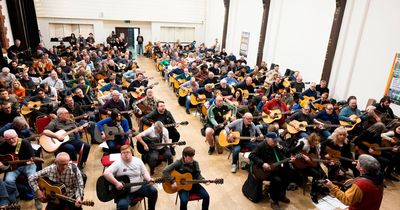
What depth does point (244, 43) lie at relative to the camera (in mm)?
14367

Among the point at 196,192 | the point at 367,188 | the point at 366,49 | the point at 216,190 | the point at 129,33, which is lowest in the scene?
the point at 216,190

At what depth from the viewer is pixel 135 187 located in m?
3.74

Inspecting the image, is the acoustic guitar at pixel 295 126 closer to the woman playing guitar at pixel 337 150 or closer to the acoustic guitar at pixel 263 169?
the woman playing guitar at pixel 337 150

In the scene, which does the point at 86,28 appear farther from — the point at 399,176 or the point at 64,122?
the point at 399,176

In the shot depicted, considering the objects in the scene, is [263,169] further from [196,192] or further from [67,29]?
[67,29]

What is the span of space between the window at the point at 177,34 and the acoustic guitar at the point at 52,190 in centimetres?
1780

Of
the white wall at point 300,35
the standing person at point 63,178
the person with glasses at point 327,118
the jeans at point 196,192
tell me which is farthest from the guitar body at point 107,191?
the white wall at point 300,35

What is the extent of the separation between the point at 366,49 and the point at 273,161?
5575mm

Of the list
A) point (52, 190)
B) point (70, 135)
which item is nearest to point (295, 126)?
point (70, 135)

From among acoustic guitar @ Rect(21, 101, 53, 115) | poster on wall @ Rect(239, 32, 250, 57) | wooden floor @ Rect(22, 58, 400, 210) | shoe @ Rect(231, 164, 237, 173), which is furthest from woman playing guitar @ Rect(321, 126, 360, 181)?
poster on wall @ Rect(239, 32, 250, 57)

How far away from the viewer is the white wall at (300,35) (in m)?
9.27

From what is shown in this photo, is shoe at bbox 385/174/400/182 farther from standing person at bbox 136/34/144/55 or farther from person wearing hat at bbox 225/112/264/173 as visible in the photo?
standing person at bbox 136/34/144/55

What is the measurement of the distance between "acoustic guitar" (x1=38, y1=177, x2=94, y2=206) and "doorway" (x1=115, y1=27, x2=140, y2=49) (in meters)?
17.5

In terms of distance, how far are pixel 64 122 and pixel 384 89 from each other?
8010 mm
